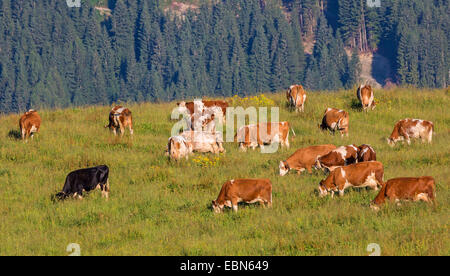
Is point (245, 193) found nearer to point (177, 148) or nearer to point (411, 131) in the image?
point (177, 148)

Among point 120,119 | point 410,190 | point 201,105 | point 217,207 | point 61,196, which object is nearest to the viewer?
point 410,190

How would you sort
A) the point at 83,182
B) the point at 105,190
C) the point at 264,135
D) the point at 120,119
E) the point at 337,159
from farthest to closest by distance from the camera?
the point at 120,119 < the point at 264,135 < the point at 337,159 < the point at 105,190 < the point at 83,182

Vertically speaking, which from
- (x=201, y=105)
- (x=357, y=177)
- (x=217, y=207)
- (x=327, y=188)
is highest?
(x=201, y=105)

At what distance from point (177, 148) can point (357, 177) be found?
8149 mm

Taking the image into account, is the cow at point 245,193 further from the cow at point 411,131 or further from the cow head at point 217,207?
the cow at point 411,131

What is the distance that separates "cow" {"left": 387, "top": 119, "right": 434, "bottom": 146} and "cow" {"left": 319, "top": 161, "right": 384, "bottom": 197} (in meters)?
8.38

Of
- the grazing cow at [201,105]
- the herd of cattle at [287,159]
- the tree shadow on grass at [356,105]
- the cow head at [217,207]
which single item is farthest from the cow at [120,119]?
the cow head at [217,207]

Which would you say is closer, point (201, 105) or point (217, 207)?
point (217, 207)

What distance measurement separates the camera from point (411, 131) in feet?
91.8

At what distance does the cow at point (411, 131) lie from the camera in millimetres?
27922

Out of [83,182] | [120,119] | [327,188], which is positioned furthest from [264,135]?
[83,182]

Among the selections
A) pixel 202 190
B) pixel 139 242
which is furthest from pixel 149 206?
pixel 139 242
